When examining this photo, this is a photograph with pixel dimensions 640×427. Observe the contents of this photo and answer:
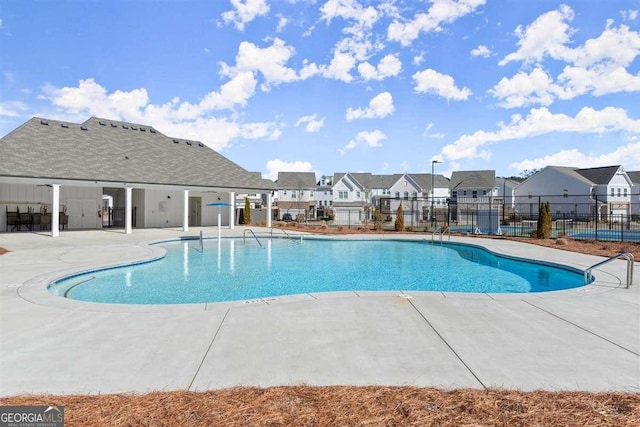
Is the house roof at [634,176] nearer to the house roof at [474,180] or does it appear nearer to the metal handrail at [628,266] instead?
the house roof at [474,180]

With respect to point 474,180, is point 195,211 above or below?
below

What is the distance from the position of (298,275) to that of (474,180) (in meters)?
55.0

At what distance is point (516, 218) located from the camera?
41.4 m

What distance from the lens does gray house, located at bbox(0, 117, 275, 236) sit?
66.5 ft

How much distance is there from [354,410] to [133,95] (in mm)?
31207

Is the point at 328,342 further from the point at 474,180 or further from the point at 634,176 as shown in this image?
the point at 634,176

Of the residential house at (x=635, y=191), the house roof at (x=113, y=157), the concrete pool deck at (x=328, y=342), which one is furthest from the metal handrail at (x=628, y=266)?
the residential house at (x=635, y=191)

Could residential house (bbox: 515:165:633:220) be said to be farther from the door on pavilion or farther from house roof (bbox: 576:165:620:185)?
Result: the door on pavilion

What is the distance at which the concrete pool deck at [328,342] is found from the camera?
12.2ft

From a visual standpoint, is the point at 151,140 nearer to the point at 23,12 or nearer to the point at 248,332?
the point at 23,12

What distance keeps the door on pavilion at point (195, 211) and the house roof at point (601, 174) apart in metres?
51.6

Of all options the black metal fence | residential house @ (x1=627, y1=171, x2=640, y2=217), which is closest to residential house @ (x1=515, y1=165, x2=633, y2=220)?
the black metal fence

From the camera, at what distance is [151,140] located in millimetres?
28516

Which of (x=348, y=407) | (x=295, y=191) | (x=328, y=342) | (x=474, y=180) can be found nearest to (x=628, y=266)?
(x=328, y=342)
